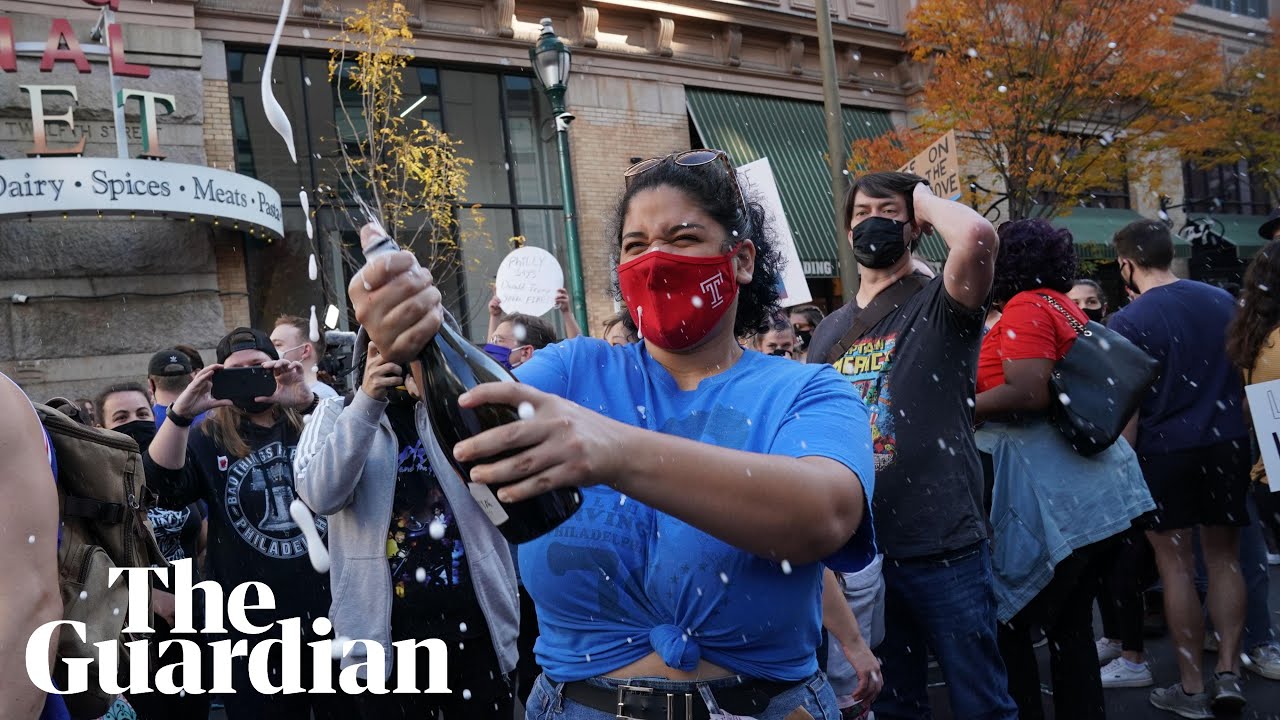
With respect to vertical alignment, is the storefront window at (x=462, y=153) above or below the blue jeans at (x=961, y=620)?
above

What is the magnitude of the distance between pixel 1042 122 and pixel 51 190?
14055 millimetres

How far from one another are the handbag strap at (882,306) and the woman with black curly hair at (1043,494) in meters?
0.64

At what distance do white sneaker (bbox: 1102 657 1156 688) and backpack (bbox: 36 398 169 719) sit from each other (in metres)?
5.04

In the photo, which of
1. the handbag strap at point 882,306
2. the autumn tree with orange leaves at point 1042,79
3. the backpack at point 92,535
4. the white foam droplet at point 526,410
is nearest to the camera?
the white foam droplet at point 526,410

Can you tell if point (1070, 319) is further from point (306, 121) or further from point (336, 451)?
point (306, 121)

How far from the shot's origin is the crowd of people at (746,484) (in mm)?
1420

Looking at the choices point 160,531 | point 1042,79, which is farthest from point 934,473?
point 1042,79

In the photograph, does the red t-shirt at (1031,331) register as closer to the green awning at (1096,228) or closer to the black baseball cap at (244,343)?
the black baseball cap at (244,343)

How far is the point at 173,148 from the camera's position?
11.7 metres

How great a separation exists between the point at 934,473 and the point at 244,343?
308cm

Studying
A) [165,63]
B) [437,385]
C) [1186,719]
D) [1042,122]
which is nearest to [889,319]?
[437,385]

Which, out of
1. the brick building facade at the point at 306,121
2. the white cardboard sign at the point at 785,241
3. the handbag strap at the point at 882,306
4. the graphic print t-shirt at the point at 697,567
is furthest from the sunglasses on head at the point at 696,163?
the brick building facade at the point at 306,121

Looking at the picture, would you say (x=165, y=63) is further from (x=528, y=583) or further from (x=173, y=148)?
(x=528, y=583)

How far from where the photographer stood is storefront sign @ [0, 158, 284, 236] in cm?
1034
